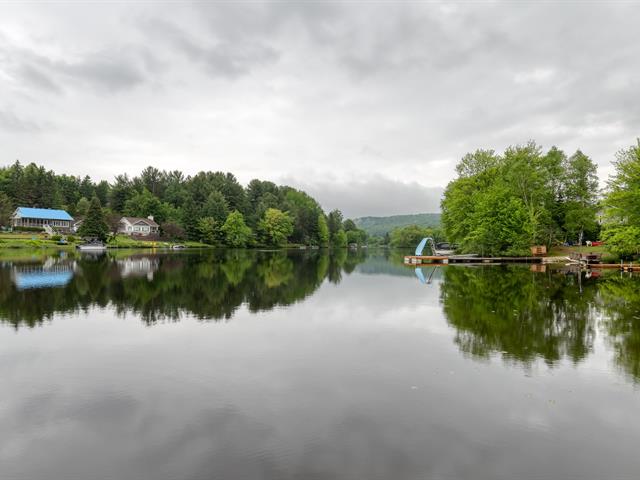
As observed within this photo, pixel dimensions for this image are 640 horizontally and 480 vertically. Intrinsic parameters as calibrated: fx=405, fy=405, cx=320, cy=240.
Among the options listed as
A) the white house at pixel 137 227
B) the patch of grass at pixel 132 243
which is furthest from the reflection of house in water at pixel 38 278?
the white house at pixel 137 227

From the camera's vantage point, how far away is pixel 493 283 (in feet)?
94.9

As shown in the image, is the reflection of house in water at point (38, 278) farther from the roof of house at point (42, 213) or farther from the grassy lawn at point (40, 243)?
the roof of house at point (42, 213)

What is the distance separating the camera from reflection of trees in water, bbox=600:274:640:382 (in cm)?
1121

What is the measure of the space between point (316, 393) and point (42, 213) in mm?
105670

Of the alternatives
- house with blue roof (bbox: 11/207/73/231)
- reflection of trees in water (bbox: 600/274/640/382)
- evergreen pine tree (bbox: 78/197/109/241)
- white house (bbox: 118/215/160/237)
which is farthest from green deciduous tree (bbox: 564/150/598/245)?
house with blue roof (bbox: 11/207/73/231)

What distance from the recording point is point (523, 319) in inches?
642

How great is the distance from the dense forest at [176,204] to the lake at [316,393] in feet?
256

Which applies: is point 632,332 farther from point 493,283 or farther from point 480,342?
point 493,283

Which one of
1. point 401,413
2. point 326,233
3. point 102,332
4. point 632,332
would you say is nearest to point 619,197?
point 632,332

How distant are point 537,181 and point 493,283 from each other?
3845 centimetres

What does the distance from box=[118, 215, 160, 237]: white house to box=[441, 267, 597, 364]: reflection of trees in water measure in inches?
3611

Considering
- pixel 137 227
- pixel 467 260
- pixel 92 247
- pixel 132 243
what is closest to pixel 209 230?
pixel 137 227

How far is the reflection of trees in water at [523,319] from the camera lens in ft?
40.1

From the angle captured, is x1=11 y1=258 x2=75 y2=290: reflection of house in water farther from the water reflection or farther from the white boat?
the white boat
